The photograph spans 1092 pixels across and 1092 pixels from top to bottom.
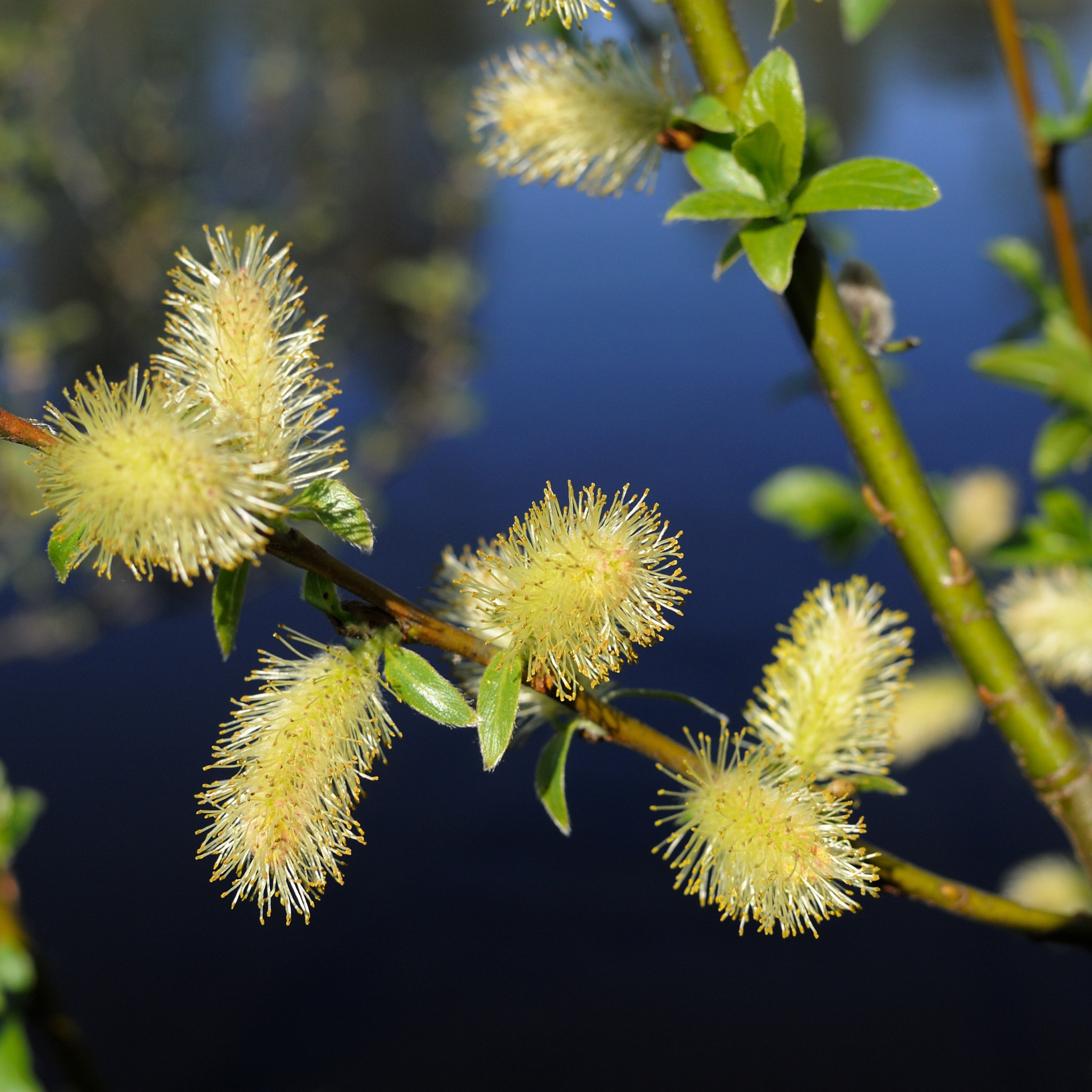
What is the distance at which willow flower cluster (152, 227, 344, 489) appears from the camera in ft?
1.18

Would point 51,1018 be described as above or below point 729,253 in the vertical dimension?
below

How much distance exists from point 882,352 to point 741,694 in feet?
6.12

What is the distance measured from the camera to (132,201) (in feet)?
9.09

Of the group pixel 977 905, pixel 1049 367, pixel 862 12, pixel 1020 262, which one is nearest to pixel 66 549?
pixel 977 905

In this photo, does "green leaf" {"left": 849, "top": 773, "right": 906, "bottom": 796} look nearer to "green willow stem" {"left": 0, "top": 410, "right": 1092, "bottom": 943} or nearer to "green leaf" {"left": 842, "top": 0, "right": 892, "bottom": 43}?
"green willow stem" {"left": 0, "top": 410, "right": 1092, "bottom": 943}

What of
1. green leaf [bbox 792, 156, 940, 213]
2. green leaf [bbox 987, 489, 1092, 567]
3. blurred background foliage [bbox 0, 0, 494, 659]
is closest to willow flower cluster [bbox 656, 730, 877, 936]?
green leaf [bbox 792, 156, 940, 213]

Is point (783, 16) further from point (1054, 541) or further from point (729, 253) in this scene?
point (1054, 541)

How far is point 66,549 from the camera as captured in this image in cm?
34

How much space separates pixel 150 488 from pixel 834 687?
0.30 m

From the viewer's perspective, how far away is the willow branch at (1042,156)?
65 cm

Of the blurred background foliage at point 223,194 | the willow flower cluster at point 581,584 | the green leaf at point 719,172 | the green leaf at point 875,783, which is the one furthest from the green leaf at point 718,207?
the blurred background foliage at point 223,194

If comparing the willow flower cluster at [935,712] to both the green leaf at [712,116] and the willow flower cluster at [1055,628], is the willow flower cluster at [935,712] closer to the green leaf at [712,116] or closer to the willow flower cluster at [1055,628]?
the willow flower cluster at [1055,628]

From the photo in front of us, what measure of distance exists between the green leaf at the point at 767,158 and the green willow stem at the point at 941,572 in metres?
0.04

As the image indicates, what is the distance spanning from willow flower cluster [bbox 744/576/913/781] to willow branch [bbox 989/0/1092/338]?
398 mm
